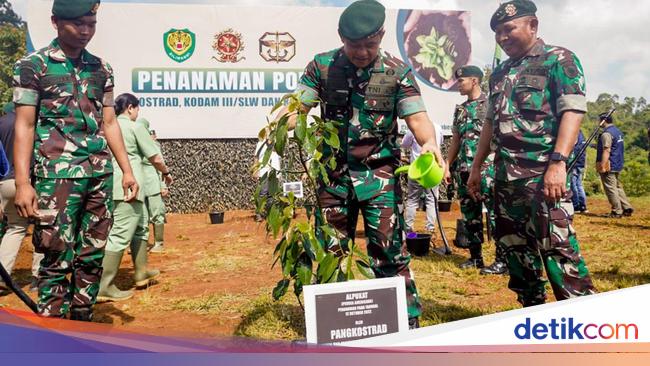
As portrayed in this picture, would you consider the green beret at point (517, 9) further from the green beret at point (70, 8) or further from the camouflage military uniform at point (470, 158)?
the camouflage military uniform at point (470, 158)

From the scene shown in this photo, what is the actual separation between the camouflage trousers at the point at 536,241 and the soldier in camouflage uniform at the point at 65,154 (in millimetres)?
2123

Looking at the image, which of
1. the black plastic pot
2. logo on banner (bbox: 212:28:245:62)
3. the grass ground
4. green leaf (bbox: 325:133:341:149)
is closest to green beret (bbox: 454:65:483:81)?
the grass ground

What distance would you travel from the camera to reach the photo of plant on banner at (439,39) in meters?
4.39

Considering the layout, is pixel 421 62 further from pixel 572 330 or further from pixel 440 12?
pixel 572 330

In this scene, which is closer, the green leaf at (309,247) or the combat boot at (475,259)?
the green leaf at (309,247)

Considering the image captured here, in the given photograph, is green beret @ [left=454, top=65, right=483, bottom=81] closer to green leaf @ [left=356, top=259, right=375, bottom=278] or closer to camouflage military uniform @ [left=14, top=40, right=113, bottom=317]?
green leaf @ [left=356, top=259, right=375, bottom=278]

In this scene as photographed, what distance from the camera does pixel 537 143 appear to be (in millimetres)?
2699

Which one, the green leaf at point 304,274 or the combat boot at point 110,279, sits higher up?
the green leaf at point 304,274

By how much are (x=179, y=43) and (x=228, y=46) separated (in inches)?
29.7

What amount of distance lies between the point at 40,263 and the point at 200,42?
20.4ft

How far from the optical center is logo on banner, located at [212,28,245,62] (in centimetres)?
838

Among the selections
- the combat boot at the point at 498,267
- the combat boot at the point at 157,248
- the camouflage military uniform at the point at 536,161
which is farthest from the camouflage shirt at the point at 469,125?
the combat boot at the point at 157,248

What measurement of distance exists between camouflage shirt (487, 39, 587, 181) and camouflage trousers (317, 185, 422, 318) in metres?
0.60

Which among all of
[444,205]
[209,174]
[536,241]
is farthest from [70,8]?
[209,174]
